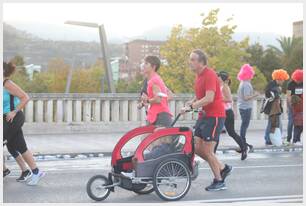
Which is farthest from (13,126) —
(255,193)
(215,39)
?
(215,39)

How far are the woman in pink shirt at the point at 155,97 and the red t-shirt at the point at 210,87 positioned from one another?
1.68ft

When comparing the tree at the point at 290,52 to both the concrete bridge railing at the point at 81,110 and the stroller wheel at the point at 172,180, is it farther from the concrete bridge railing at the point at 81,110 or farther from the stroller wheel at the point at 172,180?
the stroller wheel at the point at 172,180

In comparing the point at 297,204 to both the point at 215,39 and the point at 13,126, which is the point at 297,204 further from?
the point at 215,39

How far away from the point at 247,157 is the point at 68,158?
336cm

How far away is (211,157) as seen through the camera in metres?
7.77

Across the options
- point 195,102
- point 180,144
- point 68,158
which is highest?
point 195,102

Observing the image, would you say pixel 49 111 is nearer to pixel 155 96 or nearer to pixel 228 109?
pixel 228 109

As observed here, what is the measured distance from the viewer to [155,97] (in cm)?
786

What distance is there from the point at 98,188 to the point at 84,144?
6.13 metres

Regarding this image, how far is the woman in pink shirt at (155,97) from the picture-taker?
7898mm

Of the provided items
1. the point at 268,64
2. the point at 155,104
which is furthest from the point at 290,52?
the point at 155,104

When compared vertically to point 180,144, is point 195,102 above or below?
above

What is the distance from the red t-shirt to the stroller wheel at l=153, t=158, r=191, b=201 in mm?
827

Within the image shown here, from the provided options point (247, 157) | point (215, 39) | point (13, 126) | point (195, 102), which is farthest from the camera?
point (215, 39)
